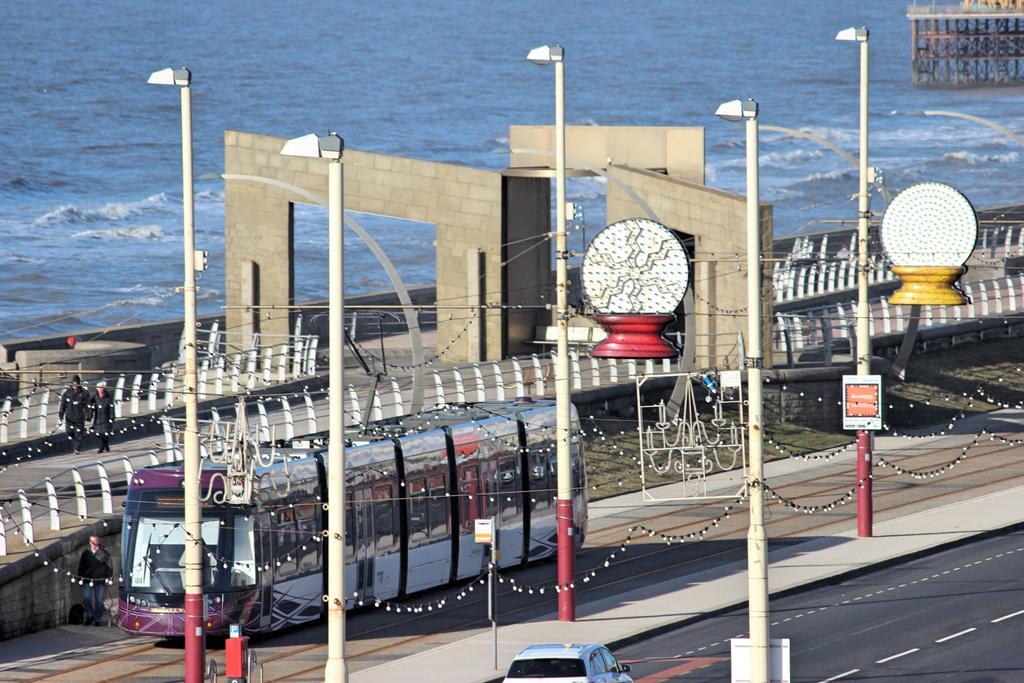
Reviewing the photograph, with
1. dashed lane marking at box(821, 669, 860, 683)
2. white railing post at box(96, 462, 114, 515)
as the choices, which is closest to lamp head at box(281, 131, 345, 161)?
dashed lane marking at box(821, 669, 860, 683)

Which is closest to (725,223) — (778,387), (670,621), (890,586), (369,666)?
(778,387)

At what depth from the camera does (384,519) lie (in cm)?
3231

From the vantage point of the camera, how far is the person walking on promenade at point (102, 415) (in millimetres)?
40938

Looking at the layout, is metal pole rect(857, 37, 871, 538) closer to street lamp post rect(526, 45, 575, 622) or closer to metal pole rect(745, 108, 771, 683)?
street lamp post rect(526, 45, 575, 622)

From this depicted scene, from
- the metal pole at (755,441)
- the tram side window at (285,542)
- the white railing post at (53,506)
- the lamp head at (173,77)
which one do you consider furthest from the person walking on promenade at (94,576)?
the metal pole at (755,441)

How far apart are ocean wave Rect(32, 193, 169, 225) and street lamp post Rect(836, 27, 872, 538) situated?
330 ft

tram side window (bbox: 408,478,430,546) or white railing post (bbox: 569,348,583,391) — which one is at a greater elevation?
white railing post (bbox: 569,348,583,391)

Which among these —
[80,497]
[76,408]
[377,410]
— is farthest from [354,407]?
[80,497]

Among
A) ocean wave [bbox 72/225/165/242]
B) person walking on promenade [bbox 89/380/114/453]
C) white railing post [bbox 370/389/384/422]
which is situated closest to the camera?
person walking on promenade [bbox 89/380/114/453]

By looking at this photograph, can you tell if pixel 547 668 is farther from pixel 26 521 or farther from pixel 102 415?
pixel 102 415

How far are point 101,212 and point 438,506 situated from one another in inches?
4179

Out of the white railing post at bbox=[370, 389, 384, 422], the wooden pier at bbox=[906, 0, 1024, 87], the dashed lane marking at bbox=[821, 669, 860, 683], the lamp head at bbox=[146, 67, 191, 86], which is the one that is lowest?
the dashed lane marking at bbox=[821, 669, 860, 683]

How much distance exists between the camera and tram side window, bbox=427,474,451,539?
33.5 m

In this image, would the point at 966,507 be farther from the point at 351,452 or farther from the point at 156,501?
the point at 156,501
